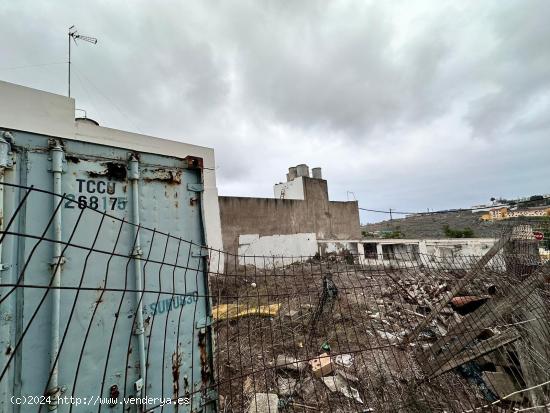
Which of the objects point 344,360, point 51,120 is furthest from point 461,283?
point 51,120

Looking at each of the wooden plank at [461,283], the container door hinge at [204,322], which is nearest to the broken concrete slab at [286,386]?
the container door hinge at [204,322]

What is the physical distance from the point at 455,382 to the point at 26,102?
12.9 metres

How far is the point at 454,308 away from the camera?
5.48m

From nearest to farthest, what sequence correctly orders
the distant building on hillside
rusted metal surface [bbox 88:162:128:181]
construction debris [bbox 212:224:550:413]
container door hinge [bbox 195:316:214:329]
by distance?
rusted metal surface [bbox 88:162:128:181] → container door hinge [bbox 195:316:214:329] → construction debris [bbox 212:224:550:413] → the distant building on hillside

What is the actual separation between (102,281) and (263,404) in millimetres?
2649

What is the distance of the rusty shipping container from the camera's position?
68.4 inches

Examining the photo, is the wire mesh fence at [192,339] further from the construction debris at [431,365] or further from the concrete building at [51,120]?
the concrete building at [51,120]

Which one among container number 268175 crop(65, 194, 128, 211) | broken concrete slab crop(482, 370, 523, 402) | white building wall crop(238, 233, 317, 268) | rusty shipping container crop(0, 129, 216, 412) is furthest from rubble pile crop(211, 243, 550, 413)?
white building wall crop(238, 233, 317, 268)

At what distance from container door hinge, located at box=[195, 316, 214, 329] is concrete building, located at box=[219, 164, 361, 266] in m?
9.05

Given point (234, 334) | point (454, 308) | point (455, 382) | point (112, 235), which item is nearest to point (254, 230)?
point (234, 334)

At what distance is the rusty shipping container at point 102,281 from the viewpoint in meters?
1.74

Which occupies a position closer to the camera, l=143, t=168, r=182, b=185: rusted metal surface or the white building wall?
l=143, t=168, r=182, b=185: rusted metal surface

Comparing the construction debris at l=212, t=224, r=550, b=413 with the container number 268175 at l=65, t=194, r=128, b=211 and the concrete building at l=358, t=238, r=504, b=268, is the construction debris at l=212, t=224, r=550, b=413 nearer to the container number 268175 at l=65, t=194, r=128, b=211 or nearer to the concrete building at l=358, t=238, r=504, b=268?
the container number 268175 at l=65, t=194, r=128, b=211

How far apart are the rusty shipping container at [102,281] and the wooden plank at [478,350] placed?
10.8ft
